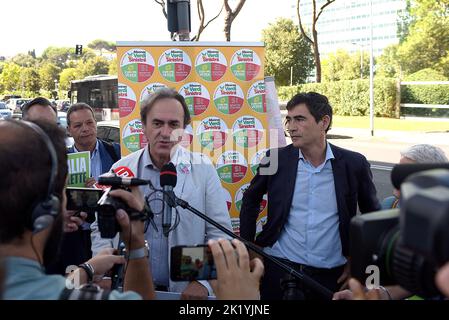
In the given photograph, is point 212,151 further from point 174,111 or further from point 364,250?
point 364,250

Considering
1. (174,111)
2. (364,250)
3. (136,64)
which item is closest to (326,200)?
(174,111)

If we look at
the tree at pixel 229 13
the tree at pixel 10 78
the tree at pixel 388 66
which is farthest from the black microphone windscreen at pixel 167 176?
the tree at pixel 10 78

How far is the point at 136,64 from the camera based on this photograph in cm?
471

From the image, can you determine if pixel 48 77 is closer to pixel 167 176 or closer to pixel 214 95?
pixel 214 95

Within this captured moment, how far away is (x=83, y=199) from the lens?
2066 mm

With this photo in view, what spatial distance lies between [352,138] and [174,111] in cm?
1827

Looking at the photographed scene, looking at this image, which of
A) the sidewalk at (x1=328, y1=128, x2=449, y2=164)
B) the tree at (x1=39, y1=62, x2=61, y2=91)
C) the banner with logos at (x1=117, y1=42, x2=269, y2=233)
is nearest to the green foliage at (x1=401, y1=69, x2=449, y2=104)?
the sidewalk at (x1=328, y1=128, x2=449, y2=164)

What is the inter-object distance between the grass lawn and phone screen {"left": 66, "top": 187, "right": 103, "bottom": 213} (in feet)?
70.3

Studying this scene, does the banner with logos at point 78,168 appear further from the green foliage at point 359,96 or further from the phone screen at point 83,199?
the green foliage at point 359,96

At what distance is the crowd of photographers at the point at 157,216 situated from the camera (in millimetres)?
1224

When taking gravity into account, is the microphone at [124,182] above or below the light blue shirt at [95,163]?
above

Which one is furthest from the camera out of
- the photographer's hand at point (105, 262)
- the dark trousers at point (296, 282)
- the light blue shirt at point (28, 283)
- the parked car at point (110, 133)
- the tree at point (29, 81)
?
the tree at point (29, 81)

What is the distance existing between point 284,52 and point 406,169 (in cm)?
4290

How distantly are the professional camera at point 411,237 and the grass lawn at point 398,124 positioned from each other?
21793mm
